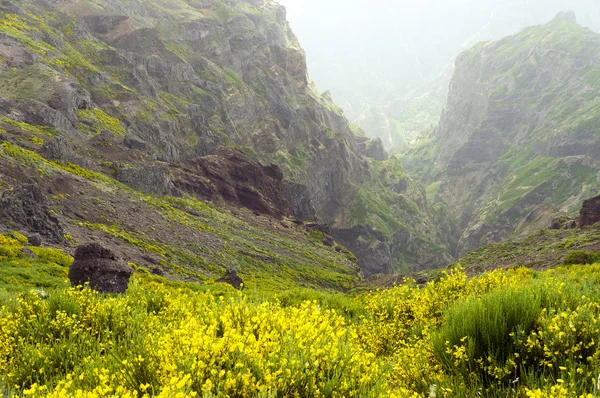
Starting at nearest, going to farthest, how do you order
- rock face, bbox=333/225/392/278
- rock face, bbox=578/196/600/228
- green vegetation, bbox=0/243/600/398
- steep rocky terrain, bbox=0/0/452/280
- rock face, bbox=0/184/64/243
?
green vegetation, bbox=0/243/600/398 → rock face, bbox=0/184/64/243 → steep rocky terrain, bbox=0/0/452/280 → rock face, bbox=578/196/600/228 → rock face, bbox=333/225/392/278

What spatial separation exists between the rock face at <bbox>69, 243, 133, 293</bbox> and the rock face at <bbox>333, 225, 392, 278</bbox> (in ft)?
419

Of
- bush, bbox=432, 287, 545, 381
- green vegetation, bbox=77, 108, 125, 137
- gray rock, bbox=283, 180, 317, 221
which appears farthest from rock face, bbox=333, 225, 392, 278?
bush, bbox=432, 287, 545, 381

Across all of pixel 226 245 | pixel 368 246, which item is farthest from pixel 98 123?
pixel 368 246

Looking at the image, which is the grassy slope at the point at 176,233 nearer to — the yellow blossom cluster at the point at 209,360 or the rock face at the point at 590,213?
the yellow blossom cluster at the point at 209,360

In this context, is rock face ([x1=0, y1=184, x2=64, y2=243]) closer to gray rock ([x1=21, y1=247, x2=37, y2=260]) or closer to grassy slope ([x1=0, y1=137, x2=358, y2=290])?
grassy slope ([x1=0, y1=137, x2=358, y2=290])

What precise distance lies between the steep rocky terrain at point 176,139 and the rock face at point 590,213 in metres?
57.4

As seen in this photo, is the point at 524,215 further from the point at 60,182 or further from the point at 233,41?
the point at 60,182

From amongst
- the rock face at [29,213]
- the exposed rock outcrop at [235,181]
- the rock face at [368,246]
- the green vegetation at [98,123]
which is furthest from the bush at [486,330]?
the rock face at [368,246]

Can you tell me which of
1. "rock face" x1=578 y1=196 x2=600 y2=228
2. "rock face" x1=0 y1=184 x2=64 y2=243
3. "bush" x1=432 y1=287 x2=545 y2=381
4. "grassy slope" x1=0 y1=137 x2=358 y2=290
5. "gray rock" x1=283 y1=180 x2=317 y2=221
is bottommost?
"bush" x1=432 y1=287 x2=545 y2=381

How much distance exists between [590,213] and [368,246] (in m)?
86.9

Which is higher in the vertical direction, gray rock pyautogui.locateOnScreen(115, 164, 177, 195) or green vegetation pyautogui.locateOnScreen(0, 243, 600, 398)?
gray rock pyautogui.locateOnScreen(115, 164, 177, 195)

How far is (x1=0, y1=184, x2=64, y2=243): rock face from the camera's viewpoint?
35.6m

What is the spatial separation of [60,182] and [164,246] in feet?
55.6

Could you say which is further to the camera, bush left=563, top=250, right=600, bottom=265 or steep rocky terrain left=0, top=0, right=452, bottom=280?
steep rocky terrain left=0, top=0, right=452, bottom=280
